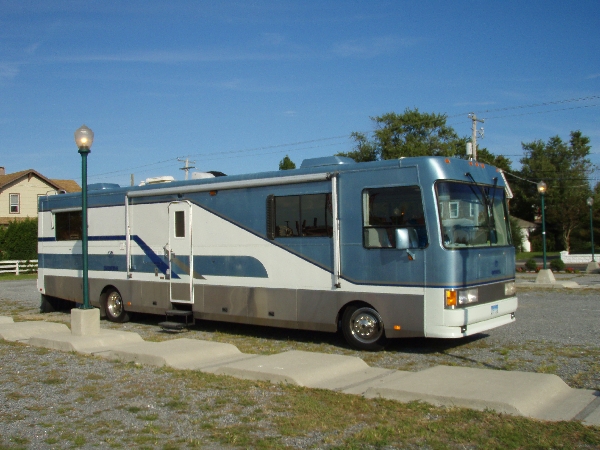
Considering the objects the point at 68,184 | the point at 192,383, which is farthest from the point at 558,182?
the point at 192,383

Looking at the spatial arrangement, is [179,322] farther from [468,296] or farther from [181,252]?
[468,296]

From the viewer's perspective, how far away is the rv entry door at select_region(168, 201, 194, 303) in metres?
12.8

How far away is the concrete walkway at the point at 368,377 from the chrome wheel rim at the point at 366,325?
1.42 metres

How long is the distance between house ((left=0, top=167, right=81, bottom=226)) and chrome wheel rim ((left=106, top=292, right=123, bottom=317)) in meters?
34.6

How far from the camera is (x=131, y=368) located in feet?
29.2

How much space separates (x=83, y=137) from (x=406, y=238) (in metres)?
6.05

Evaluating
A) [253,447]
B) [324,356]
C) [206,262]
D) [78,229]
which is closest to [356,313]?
[324,356]

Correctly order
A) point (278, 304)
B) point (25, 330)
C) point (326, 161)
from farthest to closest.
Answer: point (25, 330) < point (278, 304) < point (326, 161)

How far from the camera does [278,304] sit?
1141cm

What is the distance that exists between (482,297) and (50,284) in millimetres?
11137

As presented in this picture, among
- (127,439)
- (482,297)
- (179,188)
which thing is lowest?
(127,439)

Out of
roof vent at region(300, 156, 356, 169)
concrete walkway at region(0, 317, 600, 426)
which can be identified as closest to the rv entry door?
concrete walkway at region(0, 317, 600, 426)

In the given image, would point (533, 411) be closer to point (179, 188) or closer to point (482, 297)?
point (482, 297)

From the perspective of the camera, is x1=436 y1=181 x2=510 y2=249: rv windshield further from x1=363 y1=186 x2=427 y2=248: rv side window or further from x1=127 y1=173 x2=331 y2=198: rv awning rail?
x1=127 y1=173 x2=331 y2=198: rv awning rail
